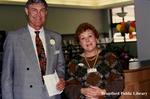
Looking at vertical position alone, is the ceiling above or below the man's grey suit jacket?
above

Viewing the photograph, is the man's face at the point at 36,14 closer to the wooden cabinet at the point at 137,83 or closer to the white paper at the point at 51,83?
the white paper at the point at 51,83

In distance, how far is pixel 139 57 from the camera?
5.77 metres

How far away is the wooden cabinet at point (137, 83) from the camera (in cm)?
429

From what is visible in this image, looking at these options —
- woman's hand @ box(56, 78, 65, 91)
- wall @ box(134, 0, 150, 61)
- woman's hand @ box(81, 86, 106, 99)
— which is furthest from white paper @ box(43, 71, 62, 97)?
wall @ box(134, 0, 150, 61)

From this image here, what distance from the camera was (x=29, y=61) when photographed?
2.55 meters

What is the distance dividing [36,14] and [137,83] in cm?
242

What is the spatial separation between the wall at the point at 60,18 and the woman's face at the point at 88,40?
22.1 ft

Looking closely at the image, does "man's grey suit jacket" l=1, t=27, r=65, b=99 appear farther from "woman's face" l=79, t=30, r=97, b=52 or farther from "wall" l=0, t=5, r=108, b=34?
"wall" l=0, t=5, r=108, b=34

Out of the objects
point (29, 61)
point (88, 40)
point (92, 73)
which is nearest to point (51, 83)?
point (29, 61)

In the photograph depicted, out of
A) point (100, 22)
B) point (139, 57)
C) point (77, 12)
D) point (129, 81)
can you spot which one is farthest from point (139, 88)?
point (100, 22)

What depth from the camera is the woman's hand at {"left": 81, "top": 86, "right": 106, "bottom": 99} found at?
2.40 metres

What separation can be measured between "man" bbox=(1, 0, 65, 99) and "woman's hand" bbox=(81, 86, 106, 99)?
246mm

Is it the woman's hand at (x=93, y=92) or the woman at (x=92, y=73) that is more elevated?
the woman at (x=92, y=73)

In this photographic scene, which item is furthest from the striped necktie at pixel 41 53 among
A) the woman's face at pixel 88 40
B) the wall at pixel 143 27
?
the wall at pixel 143 27
